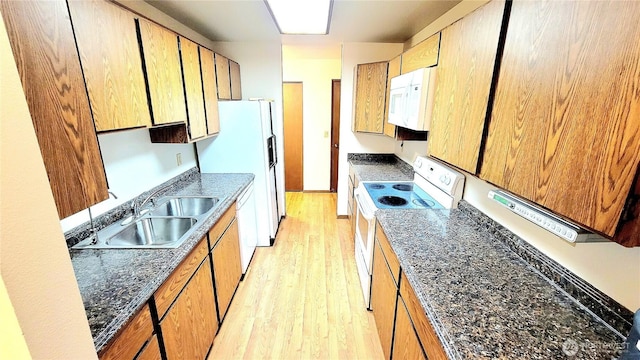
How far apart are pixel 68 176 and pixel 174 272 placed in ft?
2.03

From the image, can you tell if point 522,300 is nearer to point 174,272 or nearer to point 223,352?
point 174,272

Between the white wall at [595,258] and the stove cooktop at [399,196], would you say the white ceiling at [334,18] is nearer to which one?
the stove cooktop at [399,196]

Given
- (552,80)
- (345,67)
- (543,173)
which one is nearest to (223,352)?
(543,173)

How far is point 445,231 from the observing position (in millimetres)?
1521

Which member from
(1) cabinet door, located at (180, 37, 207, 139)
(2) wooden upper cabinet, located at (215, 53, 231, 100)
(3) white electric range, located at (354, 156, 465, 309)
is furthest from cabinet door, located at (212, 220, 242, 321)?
(2) wooden upper cabinet, located at (215, 53, 231, 100)

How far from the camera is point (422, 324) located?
3.49 ft

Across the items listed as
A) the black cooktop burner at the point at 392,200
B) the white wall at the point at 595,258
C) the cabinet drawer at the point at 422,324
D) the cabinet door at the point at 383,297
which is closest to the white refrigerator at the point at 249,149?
the black cooktop burner at the point at 392,200

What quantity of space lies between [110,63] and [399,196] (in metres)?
2.02

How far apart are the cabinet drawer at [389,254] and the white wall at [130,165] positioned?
1.61 m

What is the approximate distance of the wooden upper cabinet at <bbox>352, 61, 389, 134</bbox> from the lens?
2.84 metres

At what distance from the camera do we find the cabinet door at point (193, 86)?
6.27 ft

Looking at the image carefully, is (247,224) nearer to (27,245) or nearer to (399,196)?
(399,196)

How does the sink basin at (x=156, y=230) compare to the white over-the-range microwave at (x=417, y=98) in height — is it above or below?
below

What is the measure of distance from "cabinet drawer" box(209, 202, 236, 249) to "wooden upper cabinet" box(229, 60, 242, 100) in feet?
4.85
